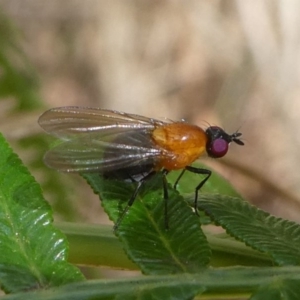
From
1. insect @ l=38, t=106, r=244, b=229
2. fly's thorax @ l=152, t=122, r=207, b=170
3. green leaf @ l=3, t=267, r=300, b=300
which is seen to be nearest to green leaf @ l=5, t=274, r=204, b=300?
green leaf @ l=3, t=267, r=300, b=300

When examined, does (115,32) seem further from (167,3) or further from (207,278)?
(207,278)

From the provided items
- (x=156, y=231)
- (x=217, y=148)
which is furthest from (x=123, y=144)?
(x=156, y=231)

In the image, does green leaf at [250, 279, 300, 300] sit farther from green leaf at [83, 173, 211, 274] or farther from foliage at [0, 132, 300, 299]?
green leaf at [83, 173, 211, 274]

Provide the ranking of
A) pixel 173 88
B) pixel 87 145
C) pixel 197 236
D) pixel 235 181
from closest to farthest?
pixel 197 236
pixel 87 145
pixel 235 181
pixel 173 88

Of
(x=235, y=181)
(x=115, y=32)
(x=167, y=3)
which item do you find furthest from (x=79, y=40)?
(x=235, y=181)

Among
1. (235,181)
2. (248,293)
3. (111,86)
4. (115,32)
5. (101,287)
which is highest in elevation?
(115,32)

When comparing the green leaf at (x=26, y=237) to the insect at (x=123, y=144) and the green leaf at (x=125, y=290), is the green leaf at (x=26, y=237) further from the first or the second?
the insect at (x=123, y=144)

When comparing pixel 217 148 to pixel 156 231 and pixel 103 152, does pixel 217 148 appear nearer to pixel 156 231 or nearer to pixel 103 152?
pixel 103 152
